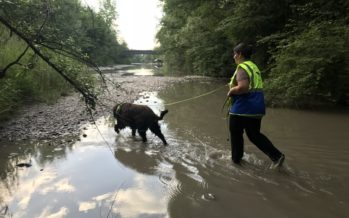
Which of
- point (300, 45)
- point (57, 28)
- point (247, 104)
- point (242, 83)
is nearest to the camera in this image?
point (57, 28)

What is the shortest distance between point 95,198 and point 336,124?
7497 mm

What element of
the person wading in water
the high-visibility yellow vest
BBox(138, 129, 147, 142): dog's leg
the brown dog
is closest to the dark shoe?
the person wading in water

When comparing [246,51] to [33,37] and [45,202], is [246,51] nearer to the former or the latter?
[33,37]

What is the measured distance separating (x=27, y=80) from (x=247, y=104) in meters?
9.46

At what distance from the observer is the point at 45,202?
4.93 m

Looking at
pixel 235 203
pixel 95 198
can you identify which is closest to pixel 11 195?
pixel 95 198

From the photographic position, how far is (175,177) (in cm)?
583

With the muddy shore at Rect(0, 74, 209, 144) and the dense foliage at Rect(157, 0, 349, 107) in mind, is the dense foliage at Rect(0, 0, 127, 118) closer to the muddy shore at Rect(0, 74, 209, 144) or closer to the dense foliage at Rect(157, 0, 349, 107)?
the muddy shore at Rect(0, 74, 209, 144)

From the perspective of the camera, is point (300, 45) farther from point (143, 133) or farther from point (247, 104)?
point (247, 104)

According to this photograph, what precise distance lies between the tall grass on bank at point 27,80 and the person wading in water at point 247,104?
2350mm

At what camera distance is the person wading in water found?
19.1 ft

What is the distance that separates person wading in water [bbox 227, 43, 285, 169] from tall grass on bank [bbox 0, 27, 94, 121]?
7.71 ft

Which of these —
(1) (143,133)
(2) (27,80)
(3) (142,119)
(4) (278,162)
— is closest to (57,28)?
(3) (142,119)

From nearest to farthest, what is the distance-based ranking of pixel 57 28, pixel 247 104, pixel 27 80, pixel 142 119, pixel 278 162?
pixel 57 28 < pixel 247 104 < pixel 278 162 < pixel 142 119 < pixel 27 80
